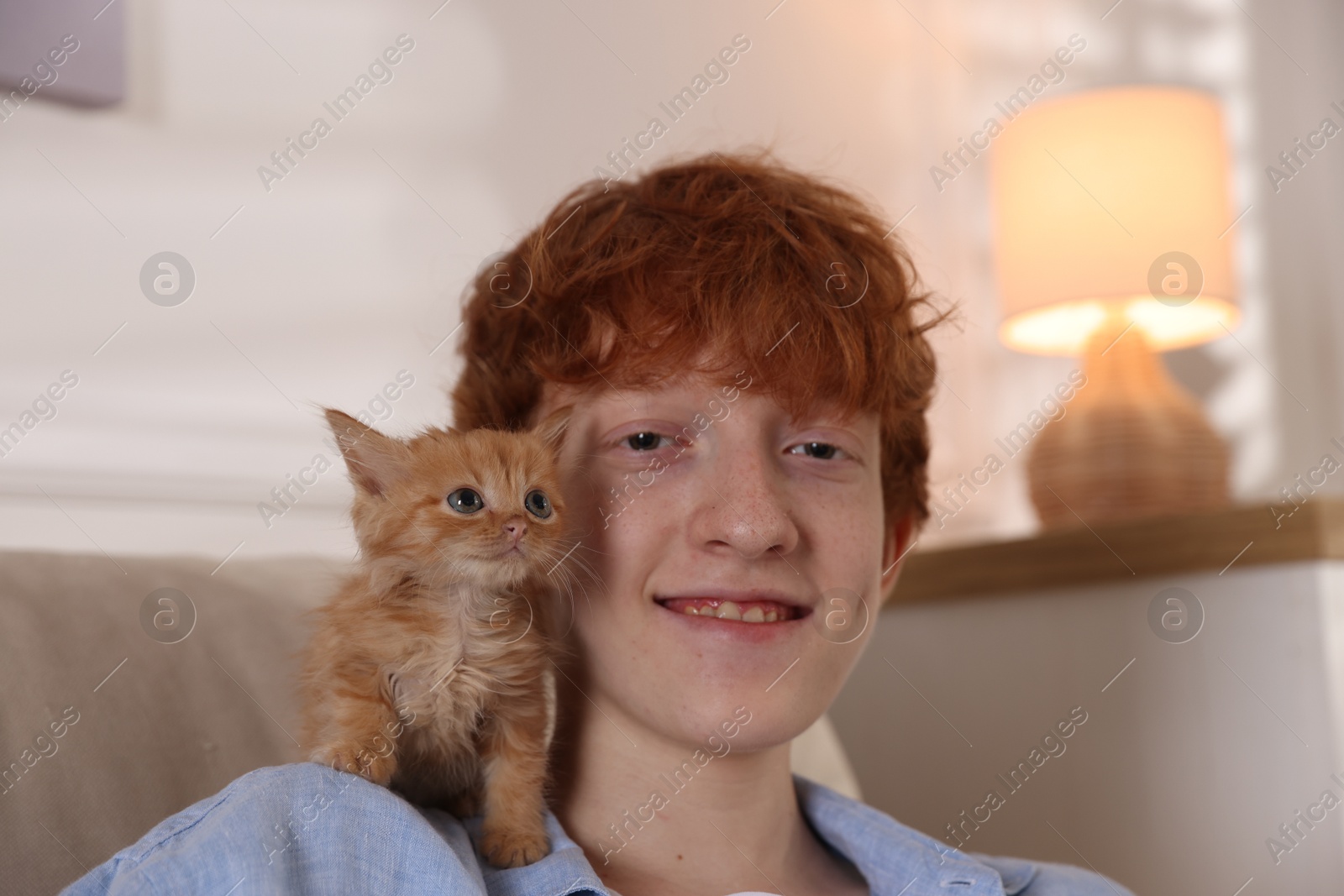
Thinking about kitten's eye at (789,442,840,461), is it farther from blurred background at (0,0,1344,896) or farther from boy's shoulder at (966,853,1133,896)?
boy's shoulder at (966,853,1133,896)

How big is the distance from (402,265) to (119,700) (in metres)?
1.26

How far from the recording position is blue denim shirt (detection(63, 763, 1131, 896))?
0.98 m

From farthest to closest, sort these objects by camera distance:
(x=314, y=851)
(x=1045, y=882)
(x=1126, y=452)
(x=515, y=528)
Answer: (x=1126, y=452), (x=1045, y=882), (x=515, y=528), (x=314, y=851)

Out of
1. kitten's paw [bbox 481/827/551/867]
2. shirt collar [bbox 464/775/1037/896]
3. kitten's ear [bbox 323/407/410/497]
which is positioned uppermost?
kitten's ear [bbox 323/407/410/497]

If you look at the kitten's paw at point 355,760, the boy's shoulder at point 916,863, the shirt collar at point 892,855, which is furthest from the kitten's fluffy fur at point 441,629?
the boy's shoulder at point 916,863

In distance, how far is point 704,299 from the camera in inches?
55.6

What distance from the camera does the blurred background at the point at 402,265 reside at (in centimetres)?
204

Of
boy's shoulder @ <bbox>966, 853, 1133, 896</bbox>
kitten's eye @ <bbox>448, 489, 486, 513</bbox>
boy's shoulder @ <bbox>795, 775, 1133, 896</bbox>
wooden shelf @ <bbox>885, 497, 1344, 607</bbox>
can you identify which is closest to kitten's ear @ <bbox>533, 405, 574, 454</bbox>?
kitten's eye @ <bbox>448, 489, 486, 513</bbox>

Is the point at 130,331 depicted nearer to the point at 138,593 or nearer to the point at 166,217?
the point at 166,217

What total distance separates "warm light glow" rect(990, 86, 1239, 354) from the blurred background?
0.60 feet

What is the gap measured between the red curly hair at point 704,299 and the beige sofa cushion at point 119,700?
1.34 feet

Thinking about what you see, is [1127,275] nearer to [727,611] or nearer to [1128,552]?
[1128,552]

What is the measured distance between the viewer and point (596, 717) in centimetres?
145

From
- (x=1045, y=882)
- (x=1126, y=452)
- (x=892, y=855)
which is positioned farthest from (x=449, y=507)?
(x=1126, y=452)
